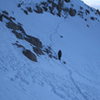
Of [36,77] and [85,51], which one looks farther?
[85,51]

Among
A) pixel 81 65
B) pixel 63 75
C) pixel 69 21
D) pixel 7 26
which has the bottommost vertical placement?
pixel 63 75

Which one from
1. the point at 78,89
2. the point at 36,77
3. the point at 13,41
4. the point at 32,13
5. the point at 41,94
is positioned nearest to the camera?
the point at 41,94

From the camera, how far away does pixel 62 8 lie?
4069 centimetres

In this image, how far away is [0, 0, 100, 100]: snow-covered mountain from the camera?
12781 mm

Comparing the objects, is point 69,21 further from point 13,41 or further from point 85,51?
point 13,41

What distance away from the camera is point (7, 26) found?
21734mm

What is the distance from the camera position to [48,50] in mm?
23172

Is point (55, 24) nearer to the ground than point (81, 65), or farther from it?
farther from it

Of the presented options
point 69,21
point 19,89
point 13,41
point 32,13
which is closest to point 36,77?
point 19,89

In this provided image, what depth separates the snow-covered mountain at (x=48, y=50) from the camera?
12781mm

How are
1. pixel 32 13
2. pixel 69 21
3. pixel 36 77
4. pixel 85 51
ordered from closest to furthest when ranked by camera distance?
1. pixel 36 77
2. pixel 85 51
3. pixel 32 13
4. pixel 69 21

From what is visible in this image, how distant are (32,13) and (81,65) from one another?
12847 mm

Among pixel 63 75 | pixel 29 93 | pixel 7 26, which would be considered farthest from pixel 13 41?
pixel 29 93

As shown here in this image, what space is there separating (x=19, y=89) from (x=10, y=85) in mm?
511
